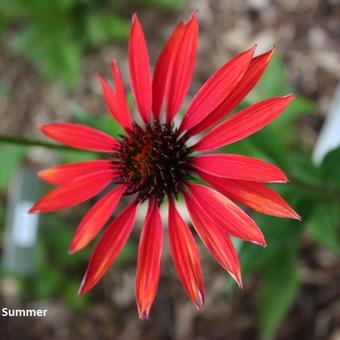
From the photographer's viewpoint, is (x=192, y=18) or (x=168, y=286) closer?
(x=192, y=18)

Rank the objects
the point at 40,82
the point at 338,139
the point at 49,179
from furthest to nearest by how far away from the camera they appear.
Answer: the point at 40,82 < the point at 338,139 < the point at 49,179

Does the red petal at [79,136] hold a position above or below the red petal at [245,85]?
above

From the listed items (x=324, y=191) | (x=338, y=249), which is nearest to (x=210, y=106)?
(x=324, y=191)

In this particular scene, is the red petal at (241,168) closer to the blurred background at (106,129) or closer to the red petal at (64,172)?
the red petal at (64,172)

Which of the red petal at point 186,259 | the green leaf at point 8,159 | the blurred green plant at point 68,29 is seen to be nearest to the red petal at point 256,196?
the red petal at point 186,259

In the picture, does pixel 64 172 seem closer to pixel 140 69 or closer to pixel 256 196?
pixel 140 69

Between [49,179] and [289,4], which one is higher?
[289,4]

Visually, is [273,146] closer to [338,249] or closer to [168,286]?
[338,249]
